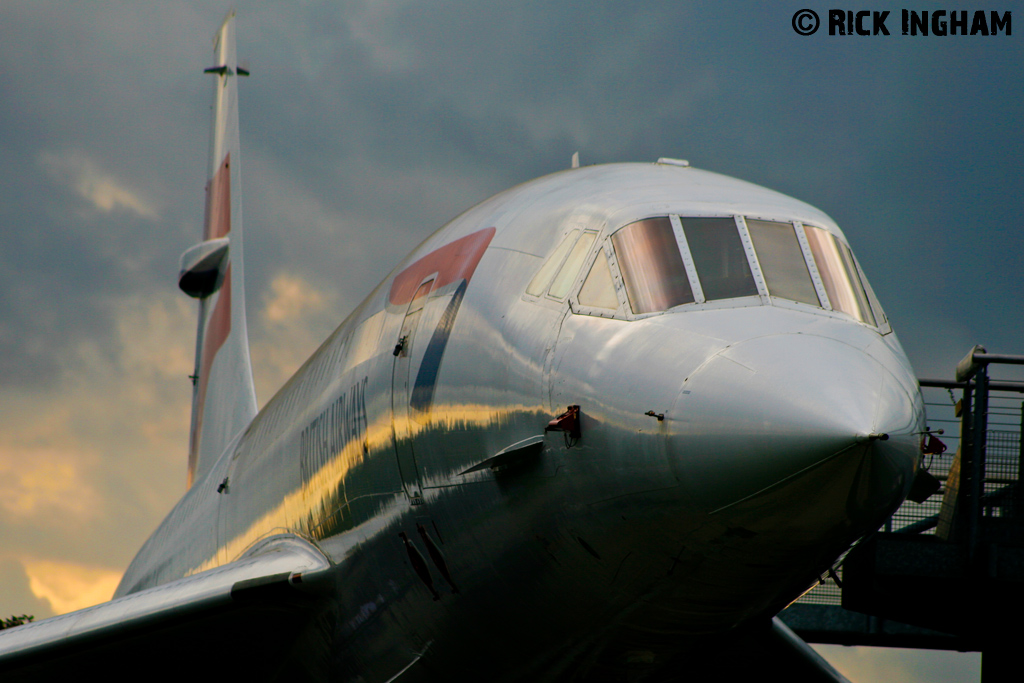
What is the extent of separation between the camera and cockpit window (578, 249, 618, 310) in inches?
192

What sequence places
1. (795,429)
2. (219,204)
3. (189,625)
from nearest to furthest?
(795,429), (189,625), (219,204)

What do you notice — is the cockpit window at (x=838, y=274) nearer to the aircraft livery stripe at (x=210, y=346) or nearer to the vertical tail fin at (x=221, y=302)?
the vertical tail fin at (x=221, y=302)

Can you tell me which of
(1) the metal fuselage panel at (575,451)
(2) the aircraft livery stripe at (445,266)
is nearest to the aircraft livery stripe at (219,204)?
(1) the metal fuselage panel at (575,451)

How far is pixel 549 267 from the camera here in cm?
536

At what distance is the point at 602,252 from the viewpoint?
512 centimetres

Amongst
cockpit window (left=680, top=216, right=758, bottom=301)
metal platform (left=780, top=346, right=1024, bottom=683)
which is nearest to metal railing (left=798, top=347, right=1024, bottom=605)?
metal platform (left=780, top=346, right=1024, bottom=683)

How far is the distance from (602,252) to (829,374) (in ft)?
4.93

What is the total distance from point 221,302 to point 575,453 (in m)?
15.2

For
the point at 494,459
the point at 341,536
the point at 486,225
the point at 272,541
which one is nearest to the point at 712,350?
the point at 494,459

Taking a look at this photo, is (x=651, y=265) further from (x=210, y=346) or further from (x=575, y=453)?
(x=210, y=346)

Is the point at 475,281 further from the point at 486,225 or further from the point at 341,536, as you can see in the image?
the point at 341,536

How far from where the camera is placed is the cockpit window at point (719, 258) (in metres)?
4.72

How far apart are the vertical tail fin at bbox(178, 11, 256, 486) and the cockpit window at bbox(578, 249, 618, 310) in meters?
12.7

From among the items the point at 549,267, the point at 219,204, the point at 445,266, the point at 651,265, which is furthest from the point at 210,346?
the point at 651,265
